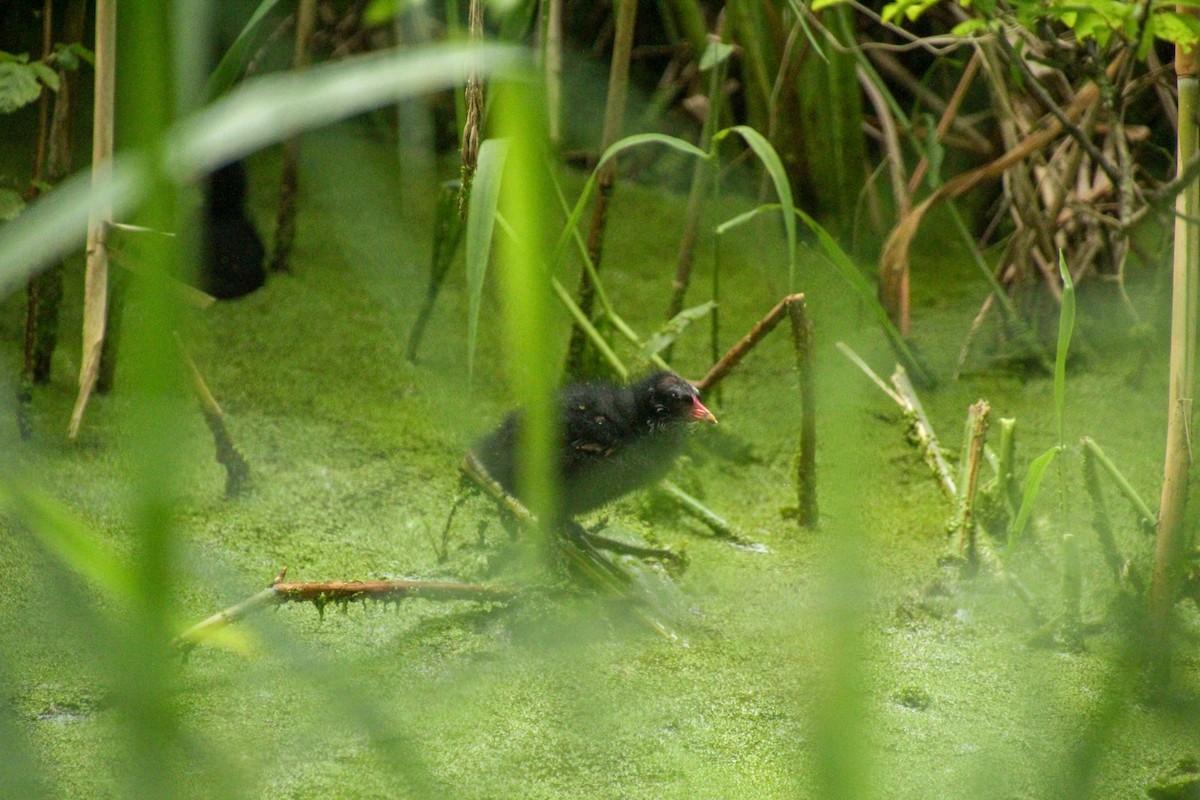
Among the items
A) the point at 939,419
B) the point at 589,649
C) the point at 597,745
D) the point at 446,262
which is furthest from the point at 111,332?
the point at 939,419

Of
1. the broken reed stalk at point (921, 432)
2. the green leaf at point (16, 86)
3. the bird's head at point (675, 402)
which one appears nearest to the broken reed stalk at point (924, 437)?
the broken reed stalk at point (921, 432)

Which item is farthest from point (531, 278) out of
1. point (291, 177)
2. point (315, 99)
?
point (291, 177)

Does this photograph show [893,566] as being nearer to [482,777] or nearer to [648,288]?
[482,777]

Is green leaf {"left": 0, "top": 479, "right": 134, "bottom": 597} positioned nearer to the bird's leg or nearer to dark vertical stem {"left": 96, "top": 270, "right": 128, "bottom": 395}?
the bird's leg

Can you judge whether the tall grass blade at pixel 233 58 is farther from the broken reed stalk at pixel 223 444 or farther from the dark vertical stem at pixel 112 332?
the dark vertical stem at pixel 112 332

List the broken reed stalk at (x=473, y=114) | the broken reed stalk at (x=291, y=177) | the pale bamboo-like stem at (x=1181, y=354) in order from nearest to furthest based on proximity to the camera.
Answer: the broken reed stalk at (x=473, y=114)
the pale bamboo-like stem at (x=1181, y=354)
the broken reed stalk at (x=291, y=177)
